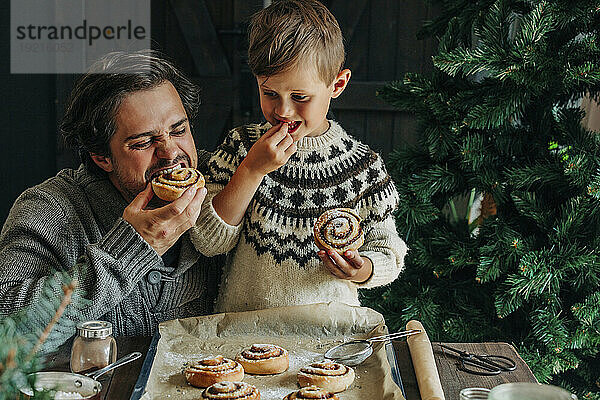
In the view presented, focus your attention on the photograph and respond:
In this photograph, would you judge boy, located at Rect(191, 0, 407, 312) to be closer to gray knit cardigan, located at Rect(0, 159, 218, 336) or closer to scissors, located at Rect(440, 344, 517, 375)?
gray knit cardigan, located at Rect(0, 159, 218, 336)

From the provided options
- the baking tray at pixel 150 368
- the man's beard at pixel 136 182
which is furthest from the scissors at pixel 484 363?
the man's beard at pixel 136 182

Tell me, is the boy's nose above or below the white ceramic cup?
above

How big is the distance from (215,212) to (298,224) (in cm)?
20

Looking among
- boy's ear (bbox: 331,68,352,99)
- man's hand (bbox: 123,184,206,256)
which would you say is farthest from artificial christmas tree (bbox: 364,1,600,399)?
man's hand (bbox: 123,184,206,256)

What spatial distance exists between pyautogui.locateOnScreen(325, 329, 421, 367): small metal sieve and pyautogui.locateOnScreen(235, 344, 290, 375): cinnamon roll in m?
0.10

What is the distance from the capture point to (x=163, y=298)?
175cm

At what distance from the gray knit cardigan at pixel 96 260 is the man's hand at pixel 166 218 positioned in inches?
1.1

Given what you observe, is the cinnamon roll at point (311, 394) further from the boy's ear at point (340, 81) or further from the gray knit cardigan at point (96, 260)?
the boy's ear at point (340, 81)

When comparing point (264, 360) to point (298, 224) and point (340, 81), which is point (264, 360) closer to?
point (298, 224)

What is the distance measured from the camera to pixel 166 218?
1584 millimetres

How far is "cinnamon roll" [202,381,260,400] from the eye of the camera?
4.35ft

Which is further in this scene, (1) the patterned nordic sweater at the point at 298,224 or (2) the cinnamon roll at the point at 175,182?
(1) the patterned nordic sweater at the point at 298,224

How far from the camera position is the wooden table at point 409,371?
4.38 feet

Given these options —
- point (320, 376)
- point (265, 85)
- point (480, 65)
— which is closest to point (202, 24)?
point (480, 65)
